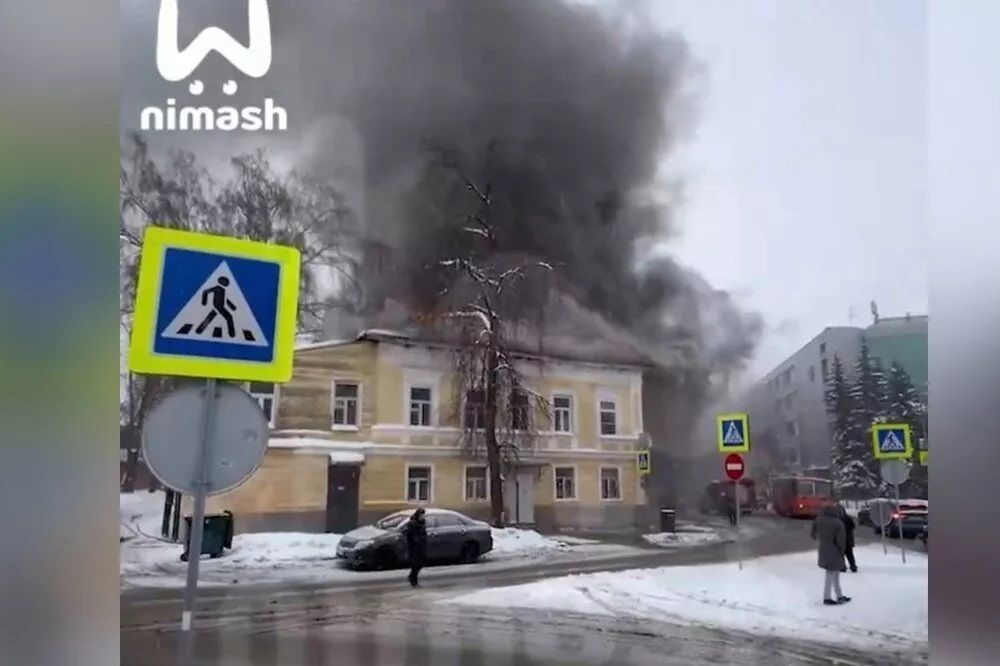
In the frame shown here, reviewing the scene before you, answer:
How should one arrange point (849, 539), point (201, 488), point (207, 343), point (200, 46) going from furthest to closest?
point (849, 539) < point (200, 46) < point (207, 343) < point (201, 488)

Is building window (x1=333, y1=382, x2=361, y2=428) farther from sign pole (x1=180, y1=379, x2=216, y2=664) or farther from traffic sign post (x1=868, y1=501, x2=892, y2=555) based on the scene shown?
traffic sign post (x1=868, y1=501, x2=892, y2=555)

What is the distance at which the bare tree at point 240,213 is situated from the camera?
250 centimetres

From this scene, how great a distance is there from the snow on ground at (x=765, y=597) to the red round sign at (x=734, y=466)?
0.28m

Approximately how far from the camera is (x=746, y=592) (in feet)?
8.62

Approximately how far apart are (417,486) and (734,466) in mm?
957

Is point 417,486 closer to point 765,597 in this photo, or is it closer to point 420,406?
point 420,406

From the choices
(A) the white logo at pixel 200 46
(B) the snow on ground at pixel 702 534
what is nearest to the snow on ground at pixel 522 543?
(B) the snow on ground at pixel 702 534

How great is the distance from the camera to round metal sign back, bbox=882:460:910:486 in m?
2.53

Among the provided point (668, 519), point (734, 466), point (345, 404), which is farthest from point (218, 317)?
point (734, 466)

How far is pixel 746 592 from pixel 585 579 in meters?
0.50

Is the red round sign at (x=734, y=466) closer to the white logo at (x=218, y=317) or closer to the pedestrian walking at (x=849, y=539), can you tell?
the pedestrian walking at (x=849, y=539)

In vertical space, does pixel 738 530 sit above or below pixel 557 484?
below

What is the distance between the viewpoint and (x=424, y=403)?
2.55 m

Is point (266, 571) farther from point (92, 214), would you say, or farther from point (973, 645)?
point (973, 645)
